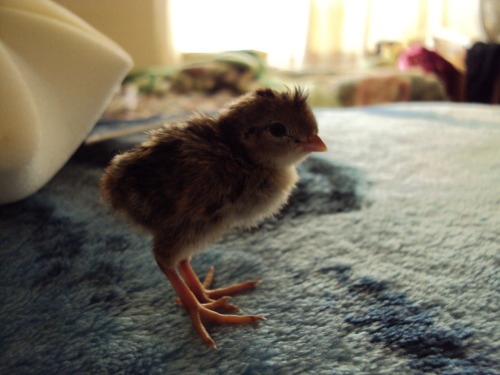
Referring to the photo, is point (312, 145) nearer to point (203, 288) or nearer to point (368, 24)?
point (203, 288)

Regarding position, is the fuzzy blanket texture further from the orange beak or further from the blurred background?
the blurred background

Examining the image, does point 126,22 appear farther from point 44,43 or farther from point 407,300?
point 407,300

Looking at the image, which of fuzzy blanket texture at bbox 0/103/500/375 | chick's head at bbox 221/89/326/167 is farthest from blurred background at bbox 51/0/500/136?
chick's head at bbox 221/89/326/167

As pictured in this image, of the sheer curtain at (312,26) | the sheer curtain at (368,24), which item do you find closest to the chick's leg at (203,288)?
the sheer curtain at (312,26)

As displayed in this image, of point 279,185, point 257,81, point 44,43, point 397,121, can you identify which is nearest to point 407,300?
point 279,185

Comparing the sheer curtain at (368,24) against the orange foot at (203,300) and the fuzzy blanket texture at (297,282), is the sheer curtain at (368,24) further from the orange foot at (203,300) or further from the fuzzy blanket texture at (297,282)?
the orange foot at (203,300)

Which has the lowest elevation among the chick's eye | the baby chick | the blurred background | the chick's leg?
the chick's leg
